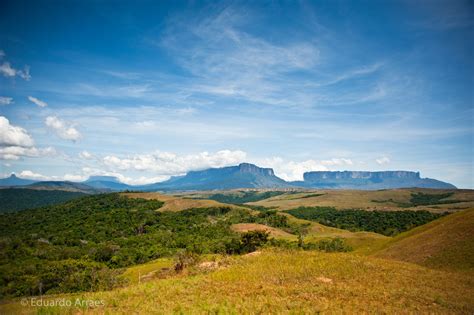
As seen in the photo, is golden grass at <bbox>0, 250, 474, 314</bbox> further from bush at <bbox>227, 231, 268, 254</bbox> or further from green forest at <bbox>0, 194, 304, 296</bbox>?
bush at <bbox>227, 231, 268, 254</bbox>

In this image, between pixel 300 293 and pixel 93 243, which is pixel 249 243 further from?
pixel 93 243

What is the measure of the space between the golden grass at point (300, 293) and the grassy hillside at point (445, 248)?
5696mm

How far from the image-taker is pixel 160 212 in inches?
7859

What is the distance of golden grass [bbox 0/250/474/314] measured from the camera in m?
16.7

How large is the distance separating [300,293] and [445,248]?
88.3 feet

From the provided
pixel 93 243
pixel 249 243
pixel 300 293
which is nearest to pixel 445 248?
pixel 300 293

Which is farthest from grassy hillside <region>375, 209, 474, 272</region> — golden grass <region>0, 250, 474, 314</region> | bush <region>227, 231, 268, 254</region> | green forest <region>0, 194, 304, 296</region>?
green forest <region>0, 194, 304, 296</region>

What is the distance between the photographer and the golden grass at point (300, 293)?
658 inches

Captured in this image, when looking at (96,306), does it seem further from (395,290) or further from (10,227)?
(10,227)

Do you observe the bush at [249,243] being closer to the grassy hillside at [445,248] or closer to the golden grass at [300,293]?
the grassy hillside at [445,248]

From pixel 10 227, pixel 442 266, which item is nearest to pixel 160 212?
pixel 10 227

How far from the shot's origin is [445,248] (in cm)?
3569

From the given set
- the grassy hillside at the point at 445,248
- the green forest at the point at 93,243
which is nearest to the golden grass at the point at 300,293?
the grassy hillside at the point at 445,248

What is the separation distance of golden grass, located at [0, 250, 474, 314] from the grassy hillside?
5696mm
